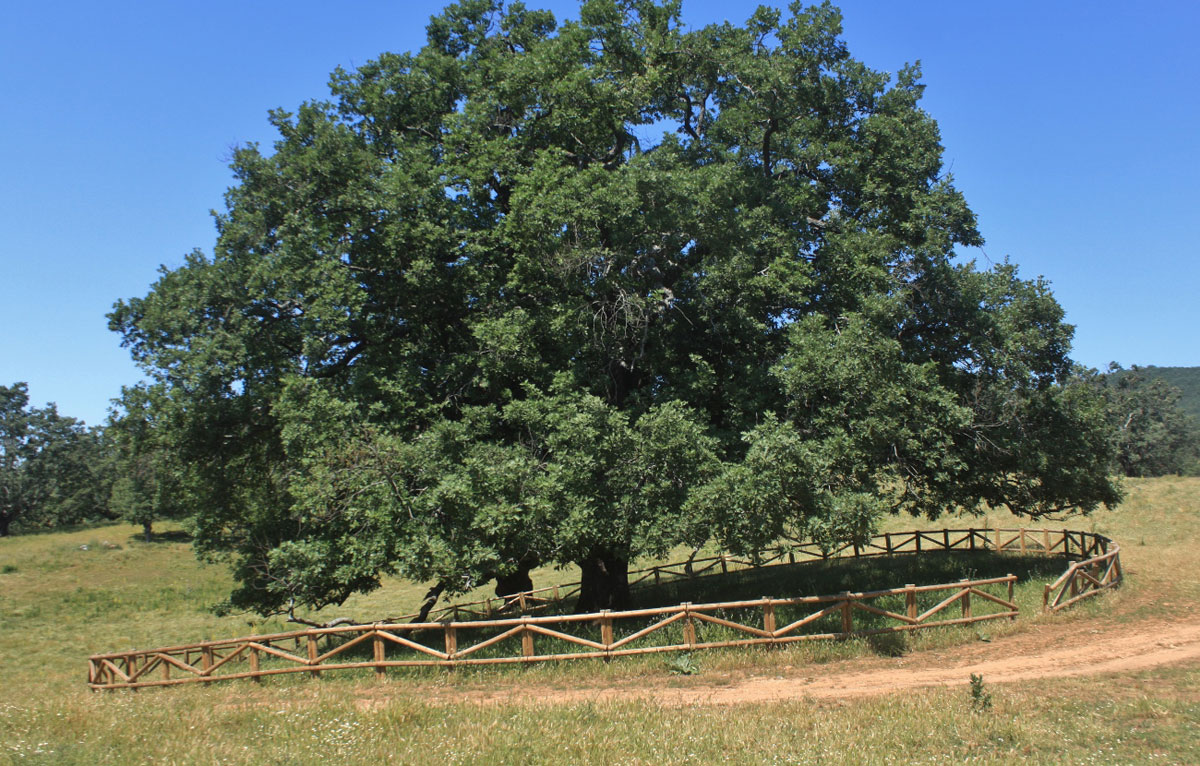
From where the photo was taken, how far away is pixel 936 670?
13297mm

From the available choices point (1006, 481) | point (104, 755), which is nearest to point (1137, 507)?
point (1006, 481)

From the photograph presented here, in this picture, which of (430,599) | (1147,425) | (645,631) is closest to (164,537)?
(430,599)

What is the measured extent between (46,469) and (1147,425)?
10385 centimetres

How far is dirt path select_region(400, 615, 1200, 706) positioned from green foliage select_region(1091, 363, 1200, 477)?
54012 mm

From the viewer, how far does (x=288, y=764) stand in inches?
336

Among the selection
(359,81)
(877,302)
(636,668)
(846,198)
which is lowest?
(636,668)

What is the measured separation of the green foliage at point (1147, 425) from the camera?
217 ft

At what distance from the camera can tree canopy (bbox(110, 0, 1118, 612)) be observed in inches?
619

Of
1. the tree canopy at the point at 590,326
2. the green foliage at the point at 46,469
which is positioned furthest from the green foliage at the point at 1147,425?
the green foliage at the point at 46,469

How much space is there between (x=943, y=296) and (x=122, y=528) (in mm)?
71443

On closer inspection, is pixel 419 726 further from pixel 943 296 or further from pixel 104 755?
pixel 943 296

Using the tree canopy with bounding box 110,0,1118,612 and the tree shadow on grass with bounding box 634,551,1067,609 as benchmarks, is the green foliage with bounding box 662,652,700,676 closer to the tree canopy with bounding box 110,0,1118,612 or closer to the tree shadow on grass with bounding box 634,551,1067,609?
the tree canopy with bounding box 110,0,1118,612

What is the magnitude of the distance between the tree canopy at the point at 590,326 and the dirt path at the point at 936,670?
2.61 metres

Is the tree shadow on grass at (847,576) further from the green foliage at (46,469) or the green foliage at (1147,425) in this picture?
the green foliage at (46,469)
